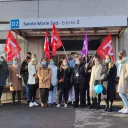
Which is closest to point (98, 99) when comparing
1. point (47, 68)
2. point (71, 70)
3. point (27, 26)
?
point (71, 70)

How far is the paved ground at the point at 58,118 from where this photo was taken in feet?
26.2

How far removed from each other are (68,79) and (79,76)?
1.58ft

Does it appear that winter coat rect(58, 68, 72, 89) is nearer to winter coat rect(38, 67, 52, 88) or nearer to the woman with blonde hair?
winter coat rect(38, 67, 52, 88)

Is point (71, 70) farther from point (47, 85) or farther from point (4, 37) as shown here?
point (4, 37)

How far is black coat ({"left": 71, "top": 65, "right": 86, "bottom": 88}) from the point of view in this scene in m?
10.5

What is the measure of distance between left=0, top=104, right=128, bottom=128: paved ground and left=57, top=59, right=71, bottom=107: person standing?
25.6 inches

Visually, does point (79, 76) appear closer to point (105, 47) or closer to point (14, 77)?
point (105, 47)

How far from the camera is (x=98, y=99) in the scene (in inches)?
404

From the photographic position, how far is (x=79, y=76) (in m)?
10.5

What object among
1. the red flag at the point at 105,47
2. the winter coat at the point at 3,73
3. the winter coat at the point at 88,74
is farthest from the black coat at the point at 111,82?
the winter coat at the point at 3,73

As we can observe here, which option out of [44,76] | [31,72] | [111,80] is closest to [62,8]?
[31,72]

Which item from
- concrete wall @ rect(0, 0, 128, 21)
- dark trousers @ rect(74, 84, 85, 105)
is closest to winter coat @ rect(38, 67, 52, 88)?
dark trousers @ rect(74, 84, 85, 105)

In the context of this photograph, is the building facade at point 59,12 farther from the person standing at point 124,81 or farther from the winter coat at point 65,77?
the person standing at point 124,81

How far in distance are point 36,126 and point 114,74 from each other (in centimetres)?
325
